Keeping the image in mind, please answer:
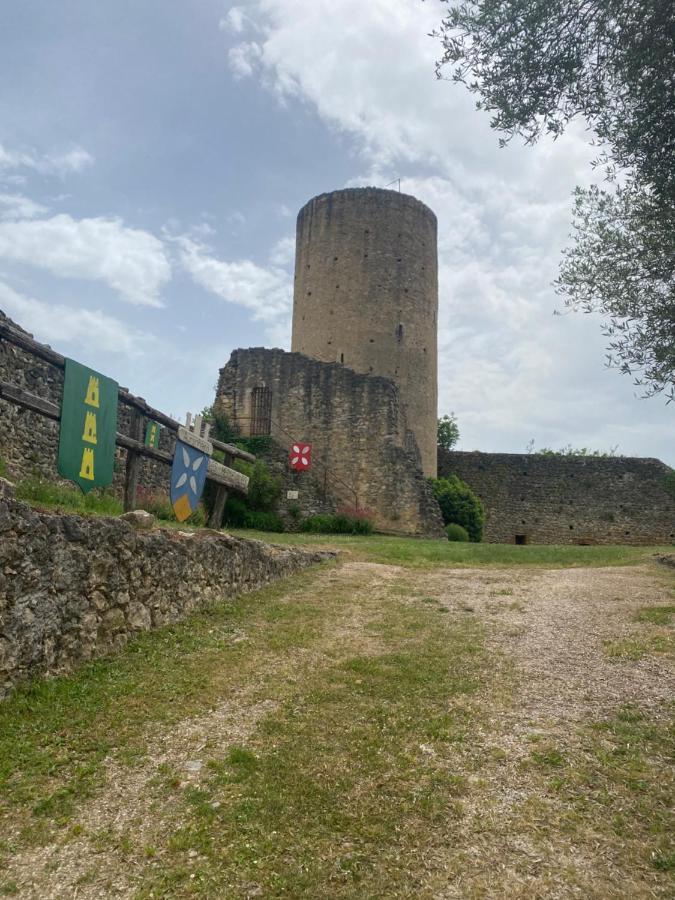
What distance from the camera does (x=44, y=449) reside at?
11.3 metres

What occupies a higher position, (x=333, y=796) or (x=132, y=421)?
(x=132, y=421)

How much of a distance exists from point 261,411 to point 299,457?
8.40ft

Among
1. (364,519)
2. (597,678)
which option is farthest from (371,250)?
(597,678)

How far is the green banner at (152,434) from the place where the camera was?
8.33 m

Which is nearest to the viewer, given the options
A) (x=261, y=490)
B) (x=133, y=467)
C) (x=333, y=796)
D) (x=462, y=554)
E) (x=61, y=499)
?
(x=333, y=796)

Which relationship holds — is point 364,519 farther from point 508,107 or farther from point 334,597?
point 508,107

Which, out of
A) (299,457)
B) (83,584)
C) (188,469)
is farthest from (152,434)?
(299,457)

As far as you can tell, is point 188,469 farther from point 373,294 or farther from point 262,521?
point 373,294

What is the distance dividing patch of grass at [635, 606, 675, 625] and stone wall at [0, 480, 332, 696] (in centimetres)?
503

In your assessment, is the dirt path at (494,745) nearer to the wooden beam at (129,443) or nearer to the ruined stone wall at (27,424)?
the wooden beam at (129,443)

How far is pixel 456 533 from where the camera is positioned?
2178 centimetres

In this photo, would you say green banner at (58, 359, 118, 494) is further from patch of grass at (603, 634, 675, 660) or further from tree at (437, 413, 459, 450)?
tree at (437, 413, 459, 450)

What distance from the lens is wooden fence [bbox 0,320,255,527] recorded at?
19.9 feet

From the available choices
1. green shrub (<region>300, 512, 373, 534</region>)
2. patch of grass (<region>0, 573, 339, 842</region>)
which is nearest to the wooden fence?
patch of grass (<region>0, 573, 339, 842</region>)
